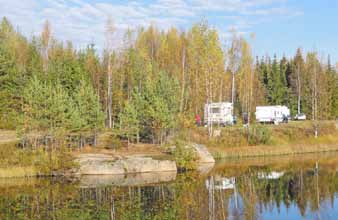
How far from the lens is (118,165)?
37.8m

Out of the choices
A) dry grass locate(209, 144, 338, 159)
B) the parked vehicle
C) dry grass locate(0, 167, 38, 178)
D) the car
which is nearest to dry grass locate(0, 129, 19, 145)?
dry grass locate(0, 167, 38, 178)

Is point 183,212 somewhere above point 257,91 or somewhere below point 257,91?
below

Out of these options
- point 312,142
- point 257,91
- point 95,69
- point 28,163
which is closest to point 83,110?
point 28,163

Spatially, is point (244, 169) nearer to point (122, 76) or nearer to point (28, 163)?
point (28, 163)

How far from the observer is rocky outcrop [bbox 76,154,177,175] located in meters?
37.3

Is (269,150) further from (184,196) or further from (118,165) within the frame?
(184,196)

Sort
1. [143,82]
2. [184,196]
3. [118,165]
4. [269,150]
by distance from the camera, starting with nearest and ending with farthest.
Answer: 1. [184,196]
2. [118,165]
3. [269,150]
4. [143,82]

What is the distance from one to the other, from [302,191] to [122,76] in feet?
111

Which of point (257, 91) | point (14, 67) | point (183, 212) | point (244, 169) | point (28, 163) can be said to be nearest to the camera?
point (183, 212)

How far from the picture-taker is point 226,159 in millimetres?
48562

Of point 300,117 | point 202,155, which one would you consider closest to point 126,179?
point 202,155

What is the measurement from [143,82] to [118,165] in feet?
72.0

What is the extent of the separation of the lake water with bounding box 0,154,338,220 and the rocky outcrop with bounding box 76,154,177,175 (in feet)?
4.04

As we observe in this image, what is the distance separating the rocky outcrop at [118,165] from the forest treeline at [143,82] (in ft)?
12.6
